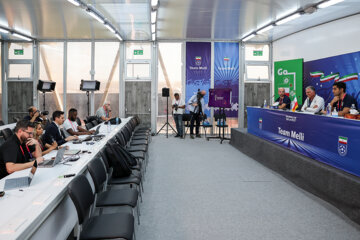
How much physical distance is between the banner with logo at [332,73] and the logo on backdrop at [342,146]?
3.40m

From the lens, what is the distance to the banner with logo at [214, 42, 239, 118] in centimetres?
1077

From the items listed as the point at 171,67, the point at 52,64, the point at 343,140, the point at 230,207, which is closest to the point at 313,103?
the point at 343,140

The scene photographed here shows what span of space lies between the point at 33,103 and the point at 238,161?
308 inches

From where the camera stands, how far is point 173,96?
10758mm

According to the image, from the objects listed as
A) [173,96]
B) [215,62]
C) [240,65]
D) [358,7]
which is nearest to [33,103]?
[173,96]

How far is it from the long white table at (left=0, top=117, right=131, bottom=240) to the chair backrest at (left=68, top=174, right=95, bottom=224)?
13cm

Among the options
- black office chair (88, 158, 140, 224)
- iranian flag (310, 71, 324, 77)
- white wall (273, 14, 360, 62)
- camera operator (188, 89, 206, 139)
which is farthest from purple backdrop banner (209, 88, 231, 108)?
black office chair (88, 158, 140, 224)

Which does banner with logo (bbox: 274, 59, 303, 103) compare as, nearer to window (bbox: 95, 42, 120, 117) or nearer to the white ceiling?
the white ceiling

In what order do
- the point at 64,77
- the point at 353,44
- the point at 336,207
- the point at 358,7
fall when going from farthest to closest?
the point at 64,77 → the point at 353,44 → the point at 358,7 → the point at 336,207

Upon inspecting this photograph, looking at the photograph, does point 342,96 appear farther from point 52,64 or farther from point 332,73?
point 52,64

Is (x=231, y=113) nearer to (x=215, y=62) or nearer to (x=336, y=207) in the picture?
(x=215, y=62)

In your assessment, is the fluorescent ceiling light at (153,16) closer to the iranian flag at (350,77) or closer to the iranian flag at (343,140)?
the iranian flag at (343,140)

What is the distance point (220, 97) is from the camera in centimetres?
907

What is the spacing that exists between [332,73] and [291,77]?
1587mm
